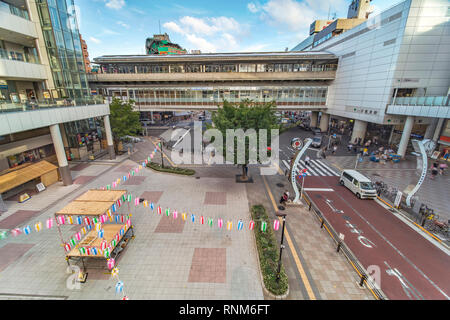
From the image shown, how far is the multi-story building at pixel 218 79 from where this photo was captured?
1606 inches

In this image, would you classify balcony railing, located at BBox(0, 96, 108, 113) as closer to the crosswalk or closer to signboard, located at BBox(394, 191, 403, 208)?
the crosswalk

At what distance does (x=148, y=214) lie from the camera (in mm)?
15039

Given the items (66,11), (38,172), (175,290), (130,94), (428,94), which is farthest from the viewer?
(130,94)

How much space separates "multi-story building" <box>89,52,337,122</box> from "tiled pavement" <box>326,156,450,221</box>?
20.2 meters

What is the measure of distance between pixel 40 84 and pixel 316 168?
34449 mm

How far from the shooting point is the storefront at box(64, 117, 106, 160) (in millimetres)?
26031

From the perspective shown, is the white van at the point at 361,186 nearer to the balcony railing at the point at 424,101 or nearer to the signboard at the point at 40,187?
the balcony railing at the point at 424,101

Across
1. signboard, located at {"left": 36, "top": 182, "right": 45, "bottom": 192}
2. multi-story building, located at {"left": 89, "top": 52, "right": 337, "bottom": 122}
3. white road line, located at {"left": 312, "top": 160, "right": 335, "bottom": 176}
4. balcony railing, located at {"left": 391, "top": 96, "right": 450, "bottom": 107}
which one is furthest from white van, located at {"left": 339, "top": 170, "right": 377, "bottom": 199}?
signboard, located at {"left": 36, "top": 182, "right": 45, "bottom": 192}

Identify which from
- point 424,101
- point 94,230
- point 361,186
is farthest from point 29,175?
point 424,101

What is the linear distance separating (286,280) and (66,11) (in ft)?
110

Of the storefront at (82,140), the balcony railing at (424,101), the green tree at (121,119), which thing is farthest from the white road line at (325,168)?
the storefront at (82,140)

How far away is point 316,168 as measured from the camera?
25219 millimetres

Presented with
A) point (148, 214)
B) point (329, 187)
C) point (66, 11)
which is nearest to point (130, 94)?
point (66, 11)

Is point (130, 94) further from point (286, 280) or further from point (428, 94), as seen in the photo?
point (428, 94)
